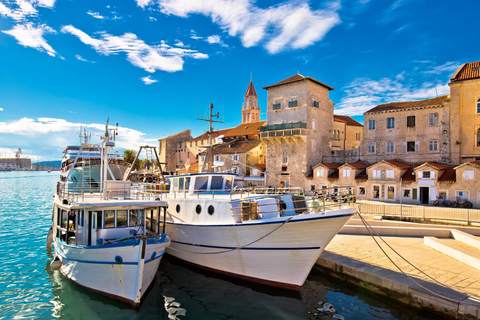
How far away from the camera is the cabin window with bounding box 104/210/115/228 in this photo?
13.4 metres

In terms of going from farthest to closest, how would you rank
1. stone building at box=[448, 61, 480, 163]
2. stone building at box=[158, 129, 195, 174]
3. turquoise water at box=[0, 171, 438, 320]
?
stone building at box=[158, 129, 195, 174]
stone building at box=[448, 61, 480, 163]
turquoise water at box=[0, 171, 438, 320]

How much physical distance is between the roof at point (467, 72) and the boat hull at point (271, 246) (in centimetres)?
2835

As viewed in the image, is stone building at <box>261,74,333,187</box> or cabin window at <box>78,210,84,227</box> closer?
cabin window at <box>78,210,84,227</box>

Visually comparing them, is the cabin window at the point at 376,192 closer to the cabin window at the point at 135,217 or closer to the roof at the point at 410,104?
the roof at the point at 410,104

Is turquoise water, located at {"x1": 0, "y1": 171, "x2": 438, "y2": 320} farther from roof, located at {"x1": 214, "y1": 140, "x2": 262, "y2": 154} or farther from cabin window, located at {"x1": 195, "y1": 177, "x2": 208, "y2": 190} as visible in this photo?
roof, located at {"x1": 214, "y1": 140, "x2": 262, "y2": 154}

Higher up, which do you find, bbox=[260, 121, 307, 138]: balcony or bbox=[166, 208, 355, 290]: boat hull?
bbox=[260, 121, 307, 138]: balcony

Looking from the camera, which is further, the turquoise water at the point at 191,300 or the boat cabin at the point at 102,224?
the boat cabin at the point at 102,224

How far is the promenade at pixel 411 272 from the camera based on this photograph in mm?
10148

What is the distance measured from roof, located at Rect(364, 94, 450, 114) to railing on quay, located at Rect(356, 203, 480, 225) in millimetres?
16823

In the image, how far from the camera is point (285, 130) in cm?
4019

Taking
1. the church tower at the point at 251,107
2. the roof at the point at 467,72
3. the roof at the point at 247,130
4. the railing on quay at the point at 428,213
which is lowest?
the railing on quay at the point at 428,213

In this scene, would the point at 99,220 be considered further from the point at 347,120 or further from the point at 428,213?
the point at 347,120

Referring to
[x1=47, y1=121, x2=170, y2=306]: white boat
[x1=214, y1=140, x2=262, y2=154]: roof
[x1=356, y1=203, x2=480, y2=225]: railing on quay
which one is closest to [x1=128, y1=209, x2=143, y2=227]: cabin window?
[x1=47, y1=121, x2=170, y2=306]: white boat

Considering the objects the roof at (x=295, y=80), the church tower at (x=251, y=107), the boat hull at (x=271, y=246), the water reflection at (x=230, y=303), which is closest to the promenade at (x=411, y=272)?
the water reflection at (x=230, y=303)
